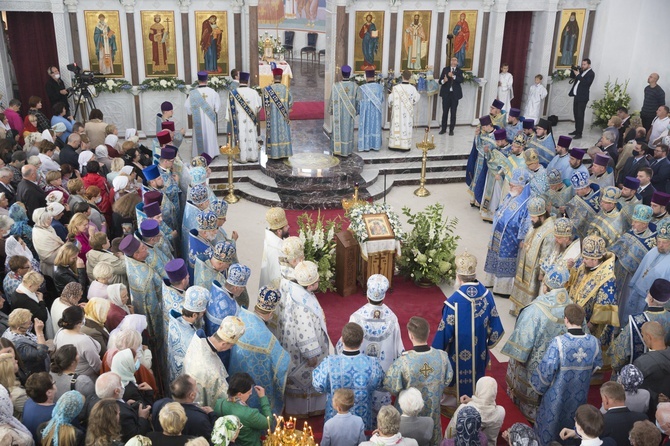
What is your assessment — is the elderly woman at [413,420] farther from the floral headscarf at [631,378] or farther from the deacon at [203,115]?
the deacon at [203,115]

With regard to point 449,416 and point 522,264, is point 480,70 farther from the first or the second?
point 449,416

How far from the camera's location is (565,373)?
20.8 ft

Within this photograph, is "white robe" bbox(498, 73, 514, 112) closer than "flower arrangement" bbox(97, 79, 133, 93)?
No

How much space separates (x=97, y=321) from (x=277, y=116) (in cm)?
837

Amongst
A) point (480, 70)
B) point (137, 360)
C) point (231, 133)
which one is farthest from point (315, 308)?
point (480, 70)

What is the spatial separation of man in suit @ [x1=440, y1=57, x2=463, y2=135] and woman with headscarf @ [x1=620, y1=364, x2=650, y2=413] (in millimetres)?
10972

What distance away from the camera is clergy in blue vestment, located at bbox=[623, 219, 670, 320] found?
7.54 metres

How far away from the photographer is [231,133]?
14.0m

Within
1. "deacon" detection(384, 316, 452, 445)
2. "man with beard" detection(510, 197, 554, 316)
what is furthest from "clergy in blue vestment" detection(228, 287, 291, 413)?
"man with beard" detection(510, 197, 554, 316)

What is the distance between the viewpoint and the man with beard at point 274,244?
787 cm

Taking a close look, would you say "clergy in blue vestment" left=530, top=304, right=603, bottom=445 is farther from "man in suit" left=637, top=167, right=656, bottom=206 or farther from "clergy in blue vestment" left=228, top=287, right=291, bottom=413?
"man in suit" left=637, top=167, right=656, bottom=206

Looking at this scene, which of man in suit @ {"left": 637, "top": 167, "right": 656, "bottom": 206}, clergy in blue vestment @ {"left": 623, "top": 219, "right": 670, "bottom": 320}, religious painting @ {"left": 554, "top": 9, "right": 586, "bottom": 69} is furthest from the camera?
religious painting @ {"left": 554, "top": 9, "right": 586, "bottom": 69}

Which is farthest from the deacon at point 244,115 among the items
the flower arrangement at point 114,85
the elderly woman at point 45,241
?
the elderly woman at point 45,241

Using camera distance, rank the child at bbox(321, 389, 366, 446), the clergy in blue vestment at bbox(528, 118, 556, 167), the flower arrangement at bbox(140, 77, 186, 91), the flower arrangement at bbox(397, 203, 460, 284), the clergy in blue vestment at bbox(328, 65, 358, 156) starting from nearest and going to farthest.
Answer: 1. the child at bbox(321, 389, 366, 446)
2. the flower arrangement at bbox(397, 203, 460, 284)
3. the clergy in blue vestment at bbox(528, 118, 556, 167)
4. the clergy in blue vestment at bbox(328, 65, 358, 156)
5. the flower arrangement at bbox(140, 77, 186, 91)
